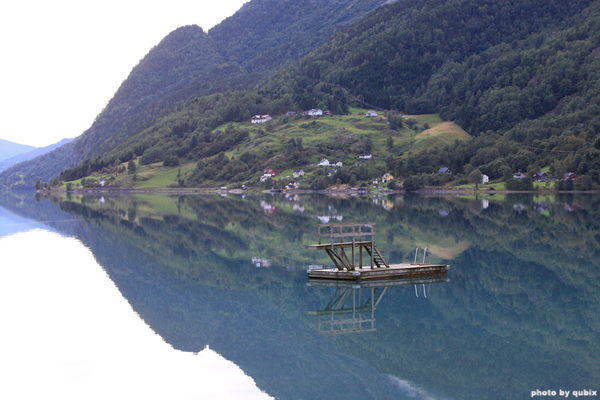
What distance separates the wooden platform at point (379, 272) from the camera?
31.4 metres

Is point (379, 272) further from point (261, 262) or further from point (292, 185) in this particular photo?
point (292, 185)

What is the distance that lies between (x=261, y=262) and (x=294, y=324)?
16005 millimetres

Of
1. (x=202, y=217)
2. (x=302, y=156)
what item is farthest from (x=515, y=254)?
(x=302, y=156)

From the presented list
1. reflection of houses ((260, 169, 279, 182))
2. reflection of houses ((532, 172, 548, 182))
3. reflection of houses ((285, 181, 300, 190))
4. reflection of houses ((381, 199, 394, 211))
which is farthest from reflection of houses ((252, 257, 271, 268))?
reflection of houses ((260, 169, 279, 182))

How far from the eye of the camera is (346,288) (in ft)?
99.8

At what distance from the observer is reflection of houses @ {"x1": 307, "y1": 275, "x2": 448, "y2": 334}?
80.0 ft

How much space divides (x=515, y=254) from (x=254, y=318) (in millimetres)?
23065

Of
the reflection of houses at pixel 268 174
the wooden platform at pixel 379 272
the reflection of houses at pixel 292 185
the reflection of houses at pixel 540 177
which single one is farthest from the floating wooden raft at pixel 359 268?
the reflection of houses at pixel 268 174

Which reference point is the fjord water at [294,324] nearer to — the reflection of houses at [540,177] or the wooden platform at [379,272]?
the wooden platform at [379,272]

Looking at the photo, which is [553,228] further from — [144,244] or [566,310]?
[144,244]

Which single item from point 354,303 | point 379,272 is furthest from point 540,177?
point 354,303

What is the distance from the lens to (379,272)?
31703mm

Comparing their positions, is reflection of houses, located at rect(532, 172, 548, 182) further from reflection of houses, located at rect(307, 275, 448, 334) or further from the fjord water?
reflection of houses, located at rect(307, 275, 448, 334)

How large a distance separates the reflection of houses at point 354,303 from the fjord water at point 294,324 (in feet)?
0.42
